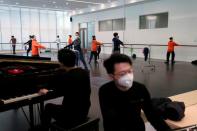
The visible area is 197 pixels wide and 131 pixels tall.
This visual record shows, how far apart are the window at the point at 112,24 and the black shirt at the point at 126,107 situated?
1370cm

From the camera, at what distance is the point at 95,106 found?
163 inches

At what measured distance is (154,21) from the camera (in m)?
12.7

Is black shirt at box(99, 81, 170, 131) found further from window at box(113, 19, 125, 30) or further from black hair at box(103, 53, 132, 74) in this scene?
window at box(113, 19, 125, 30)

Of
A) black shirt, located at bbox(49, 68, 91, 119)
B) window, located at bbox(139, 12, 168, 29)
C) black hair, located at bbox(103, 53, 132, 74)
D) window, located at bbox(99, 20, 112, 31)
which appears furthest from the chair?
window, located at bbox(99, 20, 112, 31)

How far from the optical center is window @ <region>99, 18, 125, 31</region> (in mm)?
15045

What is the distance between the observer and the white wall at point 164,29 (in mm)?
10750

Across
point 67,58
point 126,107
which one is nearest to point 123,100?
point 126,107

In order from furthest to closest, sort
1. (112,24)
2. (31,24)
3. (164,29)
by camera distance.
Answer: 1. (31,24)
2. (112,24)
3. (164,29)

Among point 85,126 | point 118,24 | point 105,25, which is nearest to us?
point 85,126

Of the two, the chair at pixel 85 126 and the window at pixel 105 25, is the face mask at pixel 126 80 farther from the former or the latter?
the window at pixel 105 25

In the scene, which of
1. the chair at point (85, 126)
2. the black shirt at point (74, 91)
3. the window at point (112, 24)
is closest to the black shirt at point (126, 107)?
the chair at point (85, 126)

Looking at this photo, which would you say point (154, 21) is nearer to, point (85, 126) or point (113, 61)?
point (85, 126)

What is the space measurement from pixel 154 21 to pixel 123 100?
1196 cm

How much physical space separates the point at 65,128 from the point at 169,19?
35.7 feet
